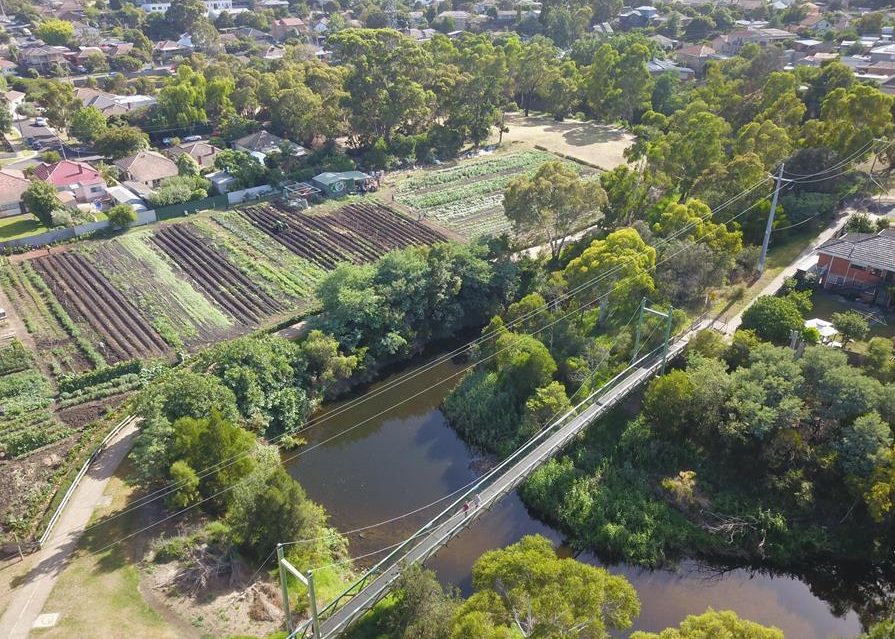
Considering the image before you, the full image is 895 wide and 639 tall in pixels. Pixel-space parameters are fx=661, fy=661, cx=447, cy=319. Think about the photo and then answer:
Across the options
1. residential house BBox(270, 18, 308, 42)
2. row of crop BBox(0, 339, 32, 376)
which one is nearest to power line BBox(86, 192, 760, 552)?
row of crop BBox(0, 339, 32, 376)

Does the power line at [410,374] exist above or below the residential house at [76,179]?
below

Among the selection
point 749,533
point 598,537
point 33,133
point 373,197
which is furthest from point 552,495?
point 33,133

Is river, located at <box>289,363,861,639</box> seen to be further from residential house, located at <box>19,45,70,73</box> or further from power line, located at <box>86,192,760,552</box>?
residential house, located at <box>19,45,70,73</box>

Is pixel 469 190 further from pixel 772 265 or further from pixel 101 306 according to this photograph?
pixel 101 306

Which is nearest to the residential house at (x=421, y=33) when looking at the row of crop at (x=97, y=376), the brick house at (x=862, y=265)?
the brick house at (x=862, y=265)

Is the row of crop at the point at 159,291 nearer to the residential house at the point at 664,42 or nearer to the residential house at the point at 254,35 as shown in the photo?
the residential house at the point at 254,35
